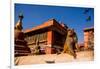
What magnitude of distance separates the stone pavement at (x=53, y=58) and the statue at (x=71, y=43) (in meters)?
0.06

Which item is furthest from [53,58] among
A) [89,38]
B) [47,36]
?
[89,38]

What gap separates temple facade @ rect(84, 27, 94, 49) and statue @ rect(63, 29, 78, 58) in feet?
0.46

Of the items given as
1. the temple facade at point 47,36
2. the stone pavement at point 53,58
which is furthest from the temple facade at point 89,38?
the temple facade at point 47,36

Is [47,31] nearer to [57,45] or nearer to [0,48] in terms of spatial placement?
[57,45]

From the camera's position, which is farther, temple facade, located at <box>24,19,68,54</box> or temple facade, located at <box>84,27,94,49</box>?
temple facade, located at <box>84,27,94,49</box>

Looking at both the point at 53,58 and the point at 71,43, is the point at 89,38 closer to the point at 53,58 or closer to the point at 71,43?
the point at 71,43

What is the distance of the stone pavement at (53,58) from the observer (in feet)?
7.29

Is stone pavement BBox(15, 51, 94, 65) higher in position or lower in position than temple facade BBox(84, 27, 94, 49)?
lower

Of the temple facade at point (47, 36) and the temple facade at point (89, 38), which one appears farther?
the temple facade at point (89, 38)

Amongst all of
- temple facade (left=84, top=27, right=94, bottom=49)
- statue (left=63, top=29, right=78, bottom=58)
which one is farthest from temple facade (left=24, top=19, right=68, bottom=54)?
temple facade (left=84, top=27, right=94, bottom=49)

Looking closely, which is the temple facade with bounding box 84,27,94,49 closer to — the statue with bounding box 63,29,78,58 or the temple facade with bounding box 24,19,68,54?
the statue with bounding box 63,29,78,58

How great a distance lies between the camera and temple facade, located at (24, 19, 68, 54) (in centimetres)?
227

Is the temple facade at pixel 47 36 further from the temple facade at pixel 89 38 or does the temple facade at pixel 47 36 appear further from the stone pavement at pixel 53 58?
the temple facade at pixel 89 38
